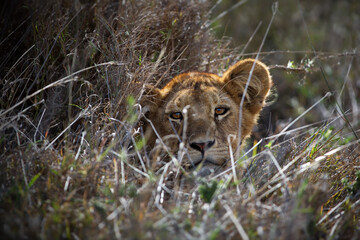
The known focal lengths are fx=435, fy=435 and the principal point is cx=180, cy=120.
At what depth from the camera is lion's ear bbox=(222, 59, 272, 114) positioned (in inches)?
167

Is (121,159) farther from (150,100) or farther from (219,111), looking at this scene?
(219,111)

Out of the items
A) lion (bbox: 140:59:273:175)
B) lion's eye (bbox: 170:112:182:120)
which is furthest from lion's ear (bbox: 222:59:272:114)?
lion's eye (bbox: 170:112:182:120)

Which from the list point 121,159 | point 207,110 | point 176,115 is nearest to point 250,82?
point 207,110

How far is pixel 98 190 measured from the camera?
287 cm

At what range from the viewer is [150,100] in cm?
418

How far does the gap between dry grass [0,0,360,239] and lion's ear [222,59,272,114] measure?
62 cm

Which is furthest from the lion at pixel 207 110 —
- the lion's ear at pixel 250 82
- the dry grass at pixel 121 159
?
the dry grass at pixel 121 159

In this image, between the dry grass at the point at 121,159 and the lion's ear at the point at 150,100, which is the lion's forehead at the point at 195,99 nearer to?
the lion's ear at the point at 150,100

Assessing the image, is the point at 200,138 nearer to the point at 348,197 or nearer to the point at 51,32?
the point at 348,197

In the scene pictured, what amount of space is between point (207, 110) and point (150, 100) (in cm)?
57

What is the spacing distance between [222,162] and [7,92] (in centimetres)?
205

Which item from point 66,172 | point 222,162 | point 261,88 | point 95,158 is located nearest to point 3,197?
point 66,172

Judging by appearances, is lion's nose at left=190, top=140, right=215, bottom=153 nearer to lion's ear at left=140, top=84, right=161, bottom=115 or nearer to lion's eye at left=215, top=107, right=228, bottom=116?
lion's eye at left=215, top=107, right=228, bottom=116

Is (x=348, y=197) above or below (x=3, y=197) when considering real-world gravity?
below
